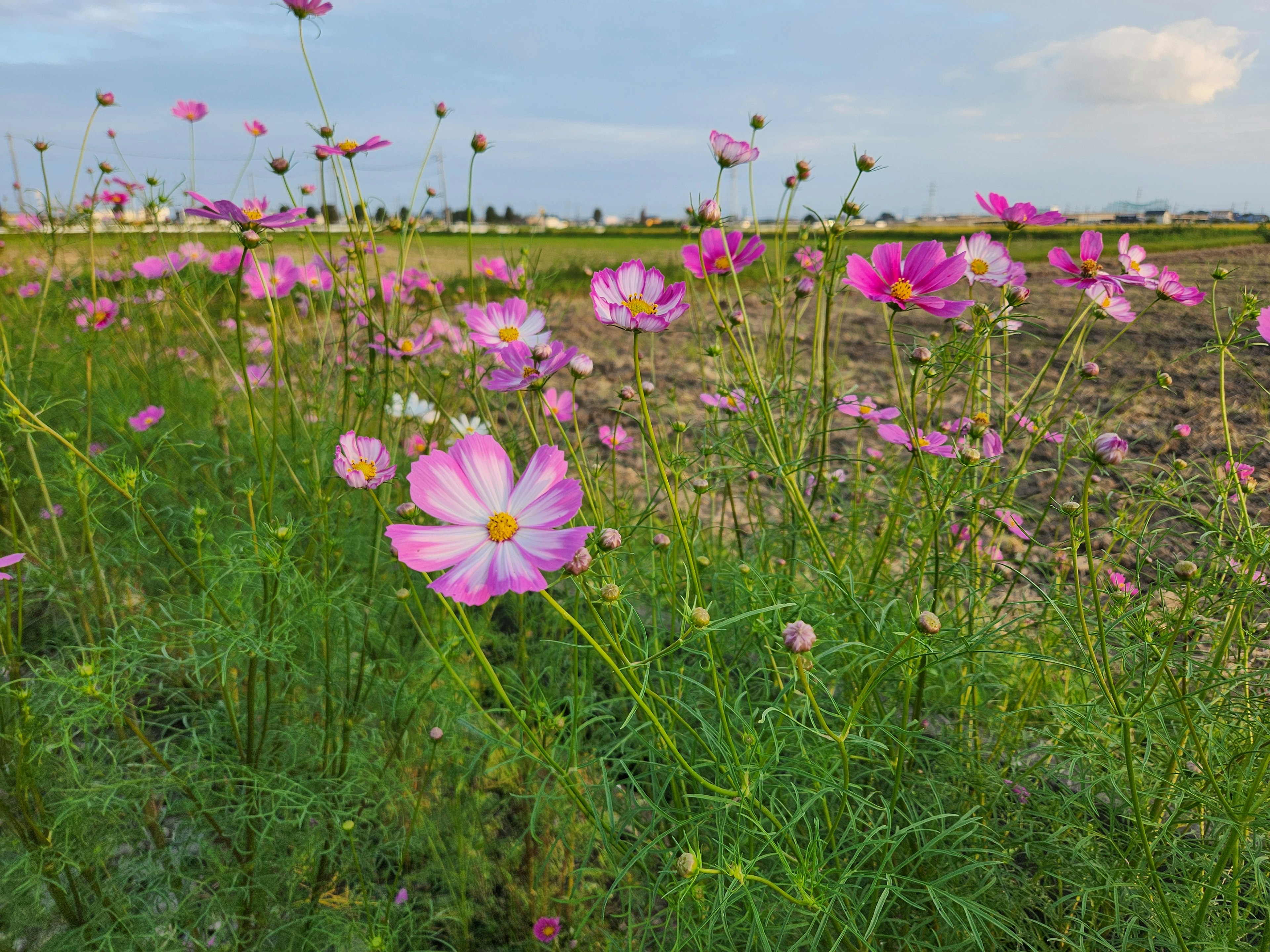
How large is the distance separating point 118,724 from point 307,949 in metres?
0.45

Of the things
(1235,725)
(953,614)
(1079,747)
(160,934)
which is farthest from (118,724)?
(1235,725)

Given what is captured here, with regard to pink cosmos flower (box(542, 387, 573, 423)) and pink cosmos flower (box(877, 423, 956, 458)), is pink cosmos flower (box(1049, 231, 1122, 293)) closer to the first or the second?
pink cosmos flower (box(877, 423, 956, 458))

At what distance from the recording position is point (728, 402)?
1226 millimetres

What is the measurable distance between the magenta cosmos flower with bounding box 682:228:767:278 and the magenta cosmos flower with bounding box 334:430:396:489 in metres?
0.52

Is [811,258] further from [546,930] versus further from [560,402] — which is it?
[546,930]

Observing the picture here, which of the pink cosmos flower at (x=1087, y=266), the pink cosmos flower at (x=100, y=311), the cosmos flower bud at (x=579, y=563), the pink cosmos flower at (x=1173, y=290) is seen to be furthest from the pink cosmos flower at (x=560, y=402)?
the pink cosmos flower at (x=100, y=311)

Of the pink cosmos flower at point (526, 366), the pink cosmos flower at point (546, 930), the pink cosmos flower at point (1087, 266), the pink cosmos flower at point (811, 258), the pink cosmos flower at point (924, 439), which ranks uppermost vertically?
the pink cosmos flower at point (811, 258)

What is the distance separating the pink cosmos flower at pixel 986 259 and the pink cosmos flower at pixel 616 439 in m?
0.56

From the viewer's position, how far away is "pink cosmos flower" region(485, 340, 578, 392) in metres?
0.78

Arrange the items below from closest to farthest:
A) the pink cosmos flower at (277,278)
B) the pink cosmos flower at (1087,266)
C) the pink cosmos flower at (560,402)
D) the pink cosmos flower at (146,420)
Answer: the pink cosmos flower at (1087,266) → the pink cosmos flower at (560,402) → the pink cosmos flower at (277,278) → the pink cosmos flower at (146,420)

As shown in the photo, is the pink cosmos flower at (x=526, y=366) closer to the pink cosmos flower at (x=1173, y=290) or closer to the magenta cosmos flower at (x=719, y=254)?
the magenta cosmos flower at (x=719, y=254)

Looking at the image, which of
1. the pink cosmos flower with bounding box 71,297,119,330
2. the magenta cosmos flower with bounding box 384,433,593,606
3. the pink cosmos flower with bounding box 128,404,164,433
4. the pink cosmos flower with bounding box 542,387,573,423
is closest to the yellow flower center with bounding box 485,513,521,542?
the magenta cosmos flower with bounding box 384,433,593,606

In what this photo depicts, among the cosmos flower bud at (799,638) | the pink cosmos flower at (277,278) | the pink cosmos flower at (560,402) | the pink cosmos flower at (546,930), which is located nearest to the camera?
the cosmos flower bud at (799,638)

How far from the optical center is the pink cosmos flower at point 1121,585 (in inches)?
38.5
